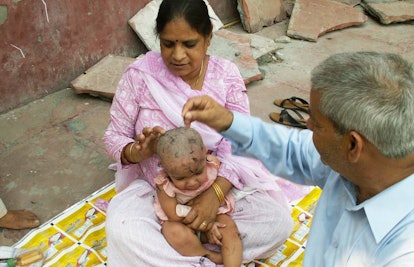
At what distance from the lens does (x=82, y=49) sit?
15.2 feet

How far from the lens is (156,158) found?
9.10 ft

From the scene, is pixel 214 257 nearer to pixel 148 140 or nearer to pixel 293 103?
pixel 148 140

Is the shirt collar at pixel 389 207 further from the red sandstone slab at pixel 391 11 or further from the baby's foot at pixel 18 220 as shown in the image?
the red sandstone slab at pixel 391 11

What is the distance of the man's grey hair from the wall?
3196 millimetres

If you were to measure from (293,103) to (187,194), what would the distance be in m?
2.25

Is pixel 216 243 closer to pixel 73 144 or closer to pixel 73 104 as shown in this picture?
pixel 73 144

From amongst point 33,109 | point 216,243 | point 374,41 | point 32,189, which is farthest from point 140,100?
point 374,41

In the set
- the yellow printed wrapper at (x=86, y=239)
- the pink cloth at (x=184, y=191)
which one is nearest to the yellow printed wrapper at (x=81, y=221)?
the yellow printed wrapper at (x=86, y=239)

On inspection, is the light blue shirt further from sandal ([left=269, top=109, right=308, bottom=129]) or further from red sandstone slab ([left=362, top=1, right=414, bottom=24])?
red sandstone slab ([left=362, top=1, right=414, bottom=24])

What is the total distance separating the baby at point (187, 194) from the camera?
2.38 metres

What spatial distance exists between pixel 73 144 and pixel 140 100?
1373mm

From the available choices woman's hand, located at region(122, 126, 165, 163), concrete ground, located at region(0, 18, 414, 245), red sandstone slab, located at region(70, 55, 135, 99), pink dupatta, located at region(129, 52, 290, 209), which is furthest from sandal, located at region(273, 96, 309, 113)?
woman's hand, located at region(122, 126, 165, 163)

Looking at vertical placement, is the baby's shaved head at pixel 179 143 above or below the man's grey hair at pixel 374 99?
→ below

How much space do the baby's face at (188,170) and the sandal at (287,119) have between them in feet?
5.93
